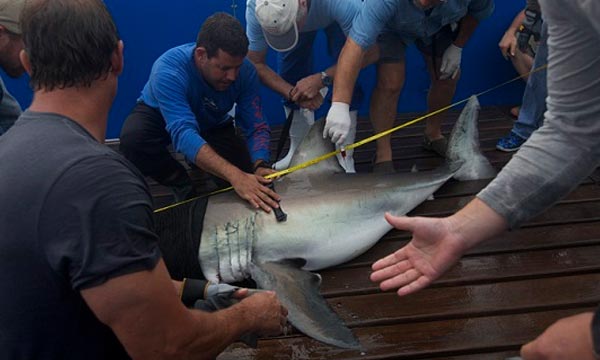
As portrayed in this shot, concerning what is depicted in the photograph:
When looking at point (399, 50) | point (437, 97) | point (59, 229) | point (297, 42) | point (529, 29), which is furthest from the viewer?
point (437, 97)

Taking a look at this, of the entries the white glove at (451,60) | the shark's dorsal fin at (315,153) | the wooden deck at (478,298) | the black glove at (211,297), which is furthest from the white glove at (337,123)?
the black glove at (211,297)

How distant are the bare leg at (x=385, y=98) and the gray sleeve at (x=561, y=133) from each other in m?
2.22

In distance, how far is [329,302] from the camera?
8.14ft

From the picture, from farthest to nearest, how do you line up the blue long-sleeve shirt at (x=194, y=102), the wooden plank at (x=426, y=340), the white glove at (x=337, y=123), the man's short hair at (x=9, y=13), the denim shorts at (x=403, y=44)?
the denim shorts at (x=403, y=44)
the white glove at (x=337, y=123)
the blue long-sleeve shirt at (x=194, y=102)
the man's short hair at (x=9, y=13)
the wooden plank at (x=426, y=340)

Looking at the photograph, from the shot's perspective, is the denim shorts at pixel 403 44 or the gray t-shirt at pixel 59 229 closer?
the gray t-shirt at pixel 59 229

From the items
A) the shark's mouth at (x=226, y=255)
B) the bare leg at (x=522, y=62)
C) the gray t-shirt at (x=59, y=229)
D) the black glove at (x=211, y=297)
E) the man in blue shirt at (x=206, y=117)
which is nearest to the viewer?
the gray t-shirt at (x=59, y=229)

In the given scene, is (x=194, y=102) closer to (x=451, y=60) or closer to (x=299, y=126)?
(x=299, y=126)

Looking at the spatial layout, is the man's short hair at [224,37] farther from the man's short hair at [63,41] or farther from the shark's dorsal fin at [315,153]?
the man's short hair at [63,41]

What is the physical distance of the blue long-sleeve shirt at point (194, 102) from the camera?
124 inches

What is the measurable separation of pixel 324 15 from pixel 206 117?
3.43 ft

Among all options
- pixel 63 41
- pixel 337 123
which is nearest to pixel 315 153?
pixel 337 123

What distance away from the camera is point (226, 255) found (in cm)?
264

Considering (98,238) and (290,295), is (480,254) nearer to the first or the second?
(290,295)

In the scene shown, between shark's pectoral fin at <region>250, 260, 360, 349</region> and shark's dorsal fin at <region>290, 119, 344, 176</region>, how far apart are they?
610mm
